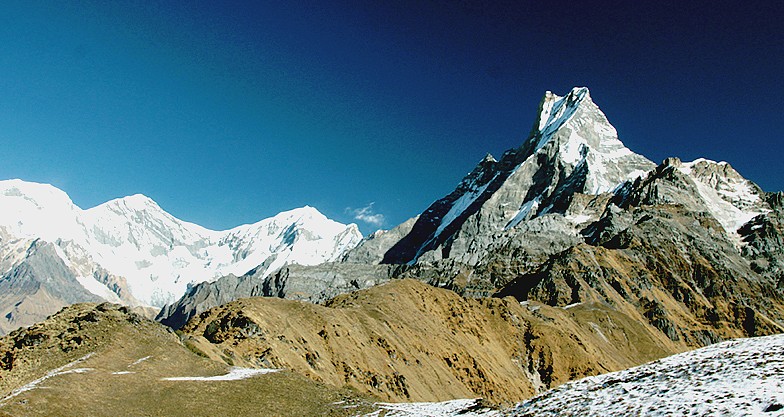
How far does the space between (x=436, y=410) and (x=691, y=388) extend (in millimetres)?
14953

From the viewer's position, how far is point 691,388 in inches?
728

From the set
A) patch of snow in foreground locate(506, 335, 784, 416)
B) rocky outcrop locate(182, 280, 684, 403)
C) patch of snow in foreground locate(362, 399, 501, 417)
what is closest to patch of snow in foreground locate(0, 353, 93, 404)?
rocky outcrop locate(182, 280, 684, 403)

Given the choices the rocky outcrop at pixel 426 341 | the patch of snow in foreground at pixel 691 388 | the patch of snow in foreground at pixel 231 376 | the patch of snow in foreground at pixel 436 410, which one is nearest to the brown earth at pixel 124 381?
the patch of snow in foreground at pixel 231 376

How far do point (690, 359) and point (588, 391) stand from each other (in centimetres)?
460

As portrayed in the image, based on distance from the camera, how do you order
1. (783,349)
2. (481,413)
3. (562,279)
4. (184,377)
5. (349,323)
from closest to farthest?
(783,349) → (481,413) → (184,377) → (349,323) → (562,279)

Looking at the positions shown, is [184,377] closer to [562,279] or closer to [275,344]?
[275,344]

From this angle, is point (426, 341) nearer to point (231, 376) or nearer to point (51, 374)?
point (231, 376)

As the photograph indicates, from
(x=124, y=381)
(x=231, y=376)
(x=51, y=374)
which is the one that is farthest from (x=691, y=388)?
(x=51, y=374)

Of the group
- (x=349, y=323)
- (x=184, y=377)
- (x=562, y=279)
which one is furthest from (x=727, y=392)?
(x=562, y=279)

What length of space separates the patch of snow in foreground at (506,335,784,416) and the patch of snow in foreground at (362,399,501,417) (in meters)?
4.07

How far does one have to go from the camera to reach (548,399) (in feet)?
73.2

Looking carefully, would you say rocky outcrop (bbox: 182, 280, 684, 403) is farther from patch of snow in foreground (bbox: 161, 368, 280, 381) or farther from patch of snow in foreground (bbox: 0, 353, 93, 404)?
patch of snow in foreground (bbox: 0, 353, 93, 404)

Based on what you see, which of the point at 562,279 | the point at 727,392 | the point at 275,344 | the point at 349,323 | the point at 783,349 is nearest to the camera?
the point at 727,392

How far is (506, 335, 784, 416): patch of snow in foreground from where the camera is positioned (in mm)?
16453
